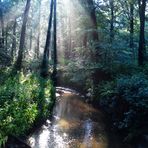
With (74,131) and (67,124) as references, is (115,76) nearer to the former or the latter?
(67,124)

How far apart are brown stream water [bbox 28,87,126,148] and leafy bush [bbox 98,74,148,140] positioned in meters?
0.61

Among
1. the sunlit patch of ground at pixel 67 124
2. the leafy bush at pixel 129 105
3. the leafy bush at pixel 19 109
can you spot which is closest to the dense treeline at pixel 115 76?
the leafy bush at pixel 129 105

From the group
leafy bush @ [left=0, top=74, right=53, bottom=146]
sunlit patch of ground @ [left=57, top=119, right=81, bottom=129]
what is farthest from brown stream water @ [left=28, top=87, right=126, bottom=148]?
leafy bush @ [left=0, top=74, right=53, bottom=146]

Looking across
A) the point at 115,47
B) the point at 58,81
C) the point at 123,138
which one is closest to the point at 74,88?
the point at 58,81

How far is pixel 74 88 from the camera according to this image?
85.1 ft

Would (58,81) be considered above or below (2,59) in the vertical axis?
below

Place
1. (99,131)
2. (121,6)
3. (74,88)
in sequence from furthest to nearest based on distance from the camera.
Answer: (121,6) < (74,88) < (99,131)

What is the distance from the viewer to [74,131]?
13336 mm

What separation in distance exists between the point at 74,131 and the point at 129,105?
258cm

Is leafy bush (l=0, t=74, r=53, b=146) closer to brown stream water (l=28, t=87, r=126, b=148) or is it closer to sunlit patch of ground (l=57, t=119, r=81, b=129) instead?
brown stream water (l=28, t=87, r=126, b=148)

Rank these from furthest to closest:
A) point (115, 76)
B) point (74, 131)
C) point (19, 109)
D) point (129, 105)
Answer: point (115, 76) < point (129, 105) < point (74, 131) < point (19, 109)

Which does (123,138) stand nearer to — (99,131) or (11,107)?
(99,131)

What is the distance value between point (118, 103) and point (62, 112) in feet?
11.7

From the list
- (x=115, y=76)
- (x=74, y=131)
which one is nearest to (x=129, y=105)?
(x=74, y=131)
